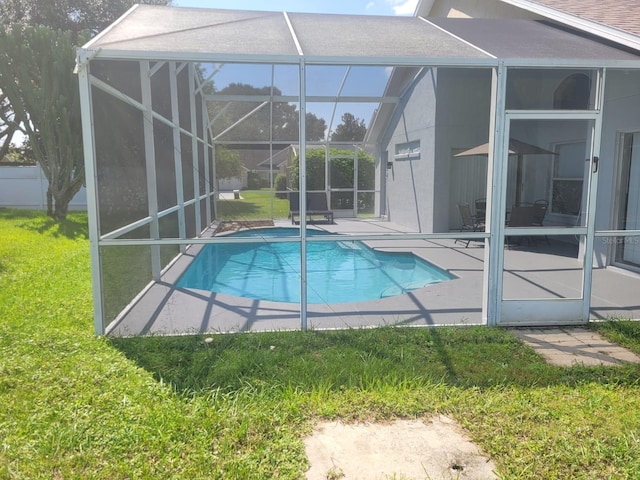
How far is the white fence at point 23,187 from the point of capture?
1755 centimetres

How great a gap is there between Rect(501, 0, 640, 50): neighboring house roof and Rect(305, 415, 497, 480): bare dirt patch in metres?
4.31

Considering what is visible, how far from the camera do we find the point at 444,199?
10.3 metres

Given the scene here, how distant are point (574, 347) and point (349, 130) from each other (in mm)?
10875

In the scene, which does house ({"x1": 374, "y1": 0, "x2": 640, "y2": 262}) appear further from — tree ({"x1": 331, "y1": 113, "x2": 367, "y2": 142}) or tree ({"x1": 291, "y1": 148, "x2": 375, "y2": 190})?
tree ({"x1": 291, "y1": 148, "x2": 375, "y2": 190})

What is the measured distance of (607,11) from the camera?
21.0 feet

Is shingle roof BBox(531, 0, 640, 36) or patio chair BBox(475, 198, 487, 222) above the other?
shingle roof BBox(531, 0, 640, 36)

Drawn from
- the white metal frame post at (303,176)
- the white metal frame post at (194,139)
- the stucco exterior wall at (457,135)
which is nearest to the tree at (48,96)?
the white metal frame post at (194,139)

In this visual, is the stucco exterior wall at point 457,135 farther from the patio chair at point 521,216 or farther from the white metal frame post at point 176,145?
the white metal frame post at point 176,145

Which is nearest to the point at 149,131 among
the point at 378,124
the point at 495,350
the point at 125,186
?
the point at 125,186

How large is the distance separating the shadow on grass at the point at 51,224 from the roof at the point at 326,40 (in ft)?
23.0

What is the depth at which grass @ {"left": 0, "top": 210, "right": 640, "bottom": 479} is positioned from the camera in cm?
242

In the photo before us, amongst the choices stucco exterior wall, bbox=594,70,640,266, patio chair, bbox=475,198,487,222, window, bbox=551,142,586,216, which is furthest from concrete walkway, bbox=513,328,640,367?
patio chair, bbox=475,198,487,222

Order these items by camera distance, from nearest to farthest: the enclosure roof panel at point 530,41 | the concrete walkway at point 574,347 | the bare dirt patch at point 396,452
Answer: the bare dirt patch at point 396,452
the concrete walkway at point 574,347
the enclosure roof panel at point 530,41

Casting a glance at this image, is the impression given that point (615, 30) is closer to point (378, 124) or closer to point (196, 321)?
point (196, 321)
